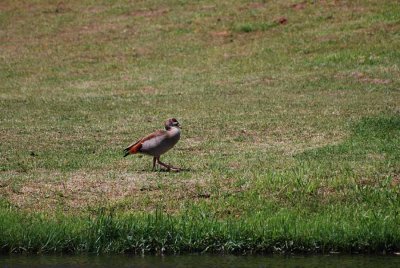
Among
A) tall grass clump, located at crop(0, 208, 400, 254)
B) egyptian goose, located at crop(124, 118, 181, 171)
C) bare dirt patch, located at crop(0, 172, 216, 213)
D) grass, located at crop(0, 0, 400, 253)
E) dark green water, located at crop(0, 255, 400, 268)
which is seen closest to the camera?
dark green water, located at crop(0, 255, 400, 268)

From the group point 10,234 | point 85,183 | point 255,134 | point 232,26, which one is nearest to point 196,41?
point 232,26

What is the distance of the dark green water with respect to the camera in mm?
9406

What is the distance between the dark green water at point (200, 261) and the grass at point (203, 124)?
190mm

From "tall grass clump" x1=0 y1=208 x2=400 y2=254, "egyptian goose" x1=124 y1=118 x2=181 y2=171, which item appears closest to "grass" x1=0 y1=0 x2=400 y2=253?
"tall grass clump" x1=0 y1=208 x2=400 y2=254

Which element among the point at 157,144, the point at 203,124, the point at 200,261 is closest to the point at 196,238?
the point at 200,261

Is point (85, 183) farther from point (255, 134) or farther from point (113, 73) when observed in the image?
point (113, 73)

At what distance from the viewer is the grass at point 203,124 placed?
400 inches

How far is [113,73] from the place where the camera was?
84.9 feet

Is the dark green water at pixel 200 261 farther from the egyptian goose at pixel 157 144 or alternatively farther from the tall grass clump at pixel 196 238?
the egyptian goose at pixel 157 144

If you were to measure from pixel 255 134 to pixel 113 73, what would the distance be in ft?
33.0

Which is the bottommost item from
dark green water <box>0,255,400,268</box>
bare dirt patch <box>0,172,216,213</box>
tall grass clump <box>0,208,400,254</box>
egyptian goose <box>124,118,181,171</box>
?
dark green water <box>0,255,400,268</box>

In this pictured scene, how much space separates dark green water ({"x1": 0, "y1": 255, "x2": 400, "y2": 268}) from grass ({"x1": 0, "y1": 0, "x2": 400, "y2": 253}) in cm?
19

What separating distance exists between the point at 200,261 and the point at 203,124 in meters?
8.24

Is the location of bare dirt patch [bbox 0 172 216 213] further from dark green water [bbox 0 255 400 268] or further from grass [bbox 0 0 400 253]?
dark green water [bbox 0 255 400 268]
